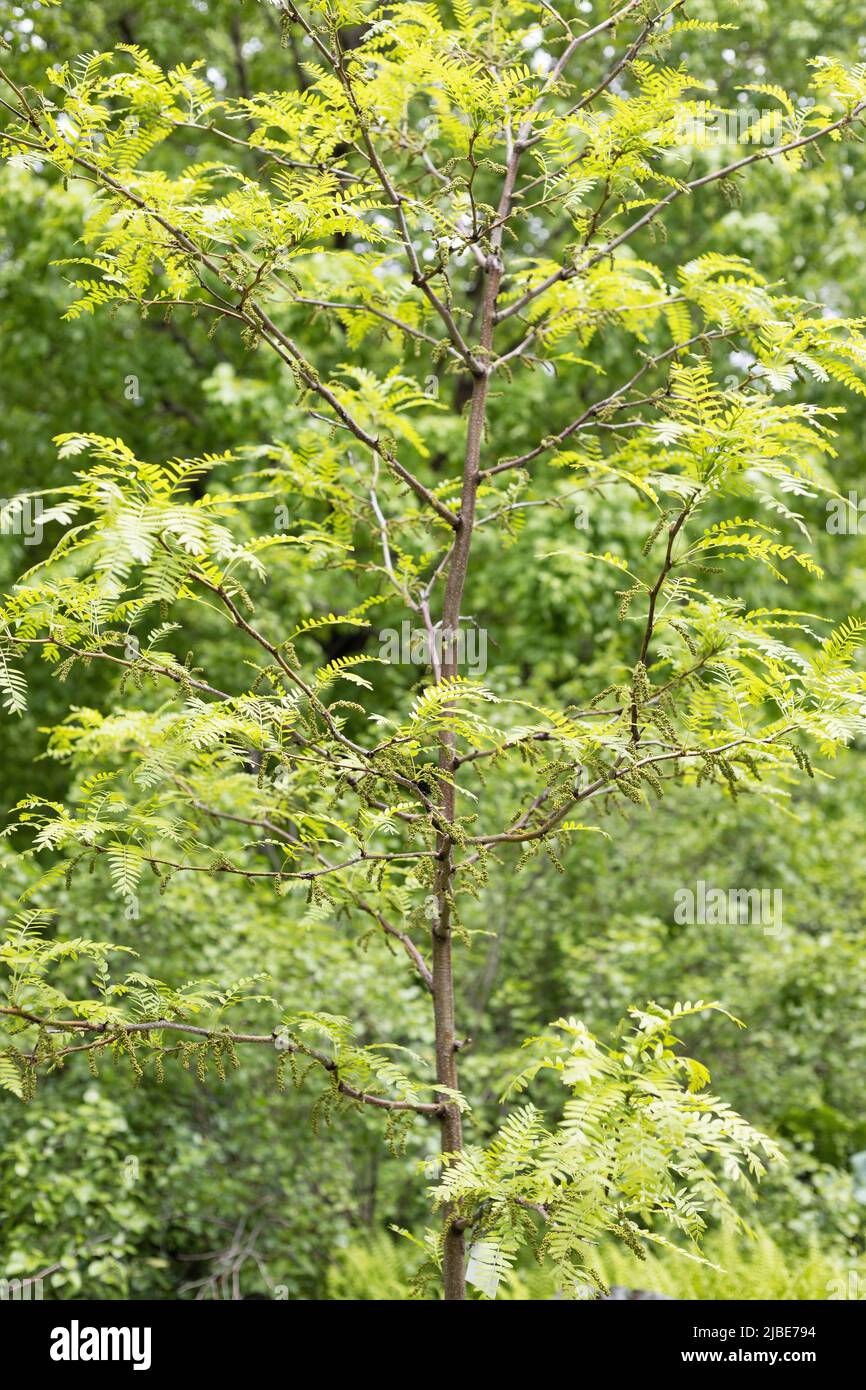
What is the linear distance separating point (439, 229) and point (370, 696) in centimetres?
539

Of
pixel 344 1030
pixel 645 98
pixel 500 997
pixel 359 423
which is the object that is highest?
pixel 645 98

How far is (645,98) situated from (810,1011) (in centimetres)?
486

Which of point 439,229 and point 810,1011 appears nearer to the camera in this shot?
point 439,229

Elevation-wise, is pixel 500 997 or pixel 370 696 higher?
pixel 370 696

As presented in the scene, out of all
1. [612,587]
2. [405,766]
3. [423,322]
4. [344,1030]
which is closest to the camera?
[405,766]

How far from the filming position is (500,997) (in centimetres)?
615

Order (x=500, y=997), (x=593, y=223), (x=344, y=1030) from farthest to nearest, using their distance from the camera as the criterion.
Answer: (x=500, y=997) → (x=593, y=223) → (x=344, y=1030)

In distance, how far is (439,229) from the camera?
9.29ft

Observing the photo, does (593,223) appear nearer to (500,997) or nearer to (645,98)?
(645,98)

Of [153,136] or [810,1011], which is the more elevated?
[153,136]
